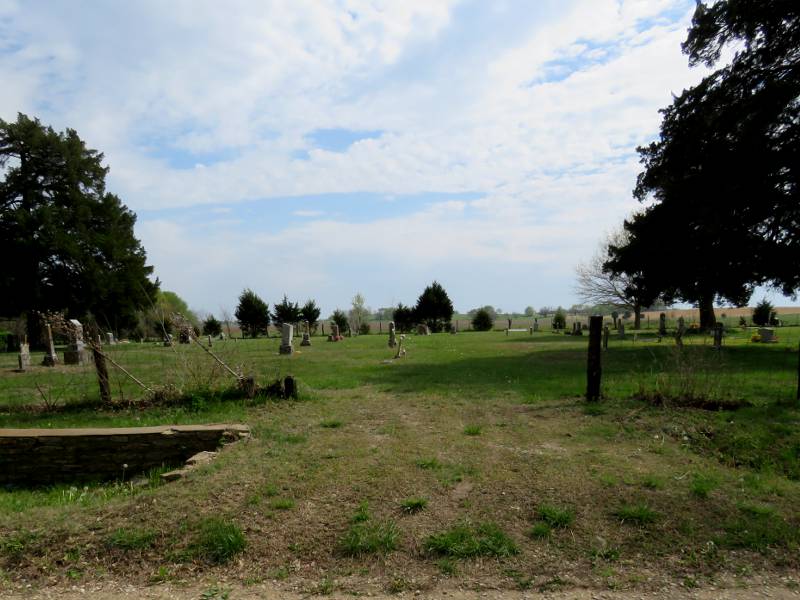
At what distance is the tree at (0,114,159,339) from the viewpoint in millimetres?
31438

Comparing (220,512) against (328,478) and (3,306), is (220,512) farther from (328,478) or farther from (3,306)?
(3,306)

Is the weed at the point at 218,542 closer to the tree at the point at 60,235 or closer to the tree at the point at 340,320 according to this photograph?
the tree at the point at 60,235

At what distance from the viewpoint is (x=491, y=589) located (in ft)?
11.4

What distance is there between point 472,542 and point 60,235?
36.0 metres

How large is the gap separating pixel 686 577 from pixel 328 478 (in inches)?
131

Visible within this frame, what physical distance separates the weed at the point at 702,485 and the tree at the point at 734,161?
594 inches

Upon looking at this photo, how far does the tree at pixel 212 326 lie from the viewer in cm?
4609

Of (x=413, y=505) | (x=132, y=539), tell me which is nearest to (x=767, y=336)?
(x=413, y=505)

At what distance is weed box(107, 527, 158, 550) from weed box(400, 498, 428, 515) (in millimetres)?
2156

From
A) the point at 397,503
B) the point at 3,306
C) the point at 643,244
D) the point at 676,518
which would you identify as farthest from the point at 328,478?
the point at 3,306

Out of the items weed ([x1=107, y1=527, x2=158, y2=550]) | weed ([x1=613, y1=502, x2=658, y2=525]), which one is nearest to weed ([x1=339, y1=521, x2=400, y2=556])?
weed ([x1=107, y1=527, x2=158, y2=550])

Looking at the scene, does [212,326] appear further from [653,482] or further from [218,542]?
[653,482]

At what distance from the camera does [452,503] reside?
4715mm

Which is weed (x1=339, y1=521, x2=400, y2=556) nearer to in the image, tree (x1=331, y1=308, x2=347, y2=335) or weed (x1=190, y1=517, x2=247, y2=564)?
weed (x1=190, y1=517, x2=247, y2=564)
